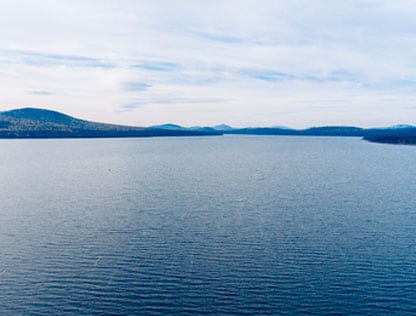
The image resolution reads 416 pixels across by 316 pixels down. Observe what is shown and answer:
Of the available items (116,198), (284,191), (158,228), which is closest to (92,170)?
(116,198)

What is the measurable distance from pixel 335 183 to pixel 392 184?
1181 centimetres

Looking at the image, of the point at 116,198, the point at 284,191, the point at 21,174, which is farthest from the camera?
the point at 21,174

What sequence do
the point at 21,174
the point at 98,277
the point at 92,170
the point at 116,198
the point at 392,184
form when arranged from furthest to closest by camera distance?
the point at 92,170 → the point at 21,174 → the point at 392,184 → the point at 116,198 → the point at 98,277

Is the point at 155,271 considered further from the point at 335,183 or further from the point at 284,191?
the point at 335,183

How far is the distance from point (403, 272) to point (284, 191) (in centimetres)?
3946

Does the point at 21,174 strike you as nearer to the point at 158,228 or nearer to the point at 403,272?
the point at 158,228

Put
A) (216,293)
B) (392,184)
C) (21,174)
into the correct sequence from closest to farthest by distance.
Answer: (216,293)
(392,184)
(21,174)

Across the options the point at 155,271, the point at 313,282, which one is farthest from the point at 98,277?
the point at 313,282

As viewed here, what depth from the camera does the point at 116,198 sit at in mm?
68625

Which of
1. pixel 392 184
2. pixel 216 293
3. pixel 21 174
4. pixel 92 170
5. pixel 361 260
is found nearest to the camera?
pixel 216 293

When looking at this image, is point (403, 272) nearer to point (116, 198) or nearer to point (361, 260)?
point (361, 260)

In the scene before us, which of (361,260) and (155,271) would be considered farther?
(361,260)

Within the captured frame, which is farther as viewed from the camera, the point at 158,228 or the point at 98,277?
the point at 158,228

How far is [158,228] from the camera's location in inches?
1927
